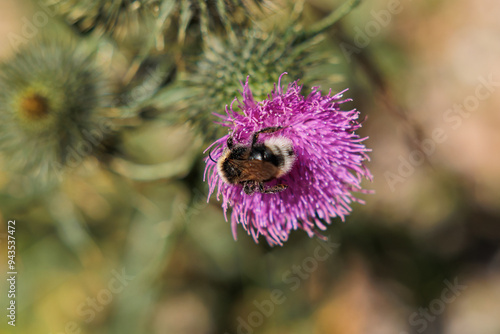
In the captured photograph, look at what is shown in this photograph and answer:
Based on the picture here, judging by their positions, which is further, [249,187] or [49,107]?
[49,107]

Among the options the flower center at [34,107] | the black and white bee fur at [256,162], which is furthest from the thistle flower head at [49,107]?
the black and white bee fur at [256,162]

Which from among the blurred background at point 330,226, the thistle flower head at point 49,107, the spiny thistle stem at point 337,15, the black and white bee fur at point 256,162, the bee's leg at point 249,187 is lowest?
the blurred background at point 330,226

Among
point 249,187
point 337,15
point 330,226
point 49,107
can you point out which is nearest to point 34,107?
point 49,107

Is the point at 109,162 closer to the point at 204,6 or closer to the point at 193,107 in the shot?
the point at 193,107

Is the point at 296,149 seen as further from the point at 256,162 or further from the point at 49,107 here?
the point at 49,107

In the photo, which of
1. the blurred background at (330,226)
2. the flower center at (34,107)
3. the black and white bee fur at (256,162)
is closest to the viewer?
the black and white bee fur at (256,162)

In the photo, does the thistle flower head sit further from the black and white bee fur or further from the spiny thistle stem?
the spiny thistle stem

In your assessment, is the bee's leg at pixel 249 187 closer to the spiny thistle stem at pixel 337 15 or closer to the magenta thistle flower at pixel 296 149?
the magenta thistle flower at pixel 296 149
